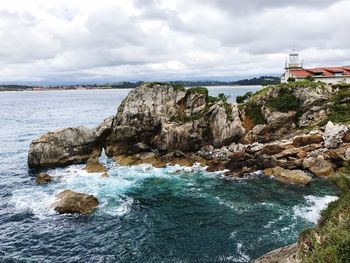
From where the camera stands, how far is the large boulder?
6178cm

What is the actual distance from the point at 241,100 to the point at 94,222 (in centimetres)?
5096

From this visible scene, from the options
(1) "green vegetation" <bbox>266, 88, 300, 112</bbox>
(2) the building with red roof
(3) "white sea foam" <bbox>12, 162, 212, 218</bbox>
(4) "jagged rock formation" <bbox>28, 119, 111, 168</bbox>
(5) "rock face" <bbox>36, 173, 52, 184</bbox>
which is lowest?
(3) "white sea foam" <bbox>12, 162, 212, 218</bbox>

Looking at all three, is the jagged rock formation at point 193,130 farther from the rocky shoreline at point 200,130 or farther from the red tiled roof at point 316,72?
the red tiled roof at point 316,72

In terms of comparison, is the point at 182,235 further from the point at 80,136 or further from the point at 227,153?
the point at 80,136

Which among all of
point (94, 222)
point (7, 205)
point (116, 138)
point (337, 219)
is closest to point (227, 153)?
point (116, 138)

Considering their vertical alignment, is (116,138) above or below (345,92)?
below

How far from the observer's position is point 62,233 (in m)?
35.4

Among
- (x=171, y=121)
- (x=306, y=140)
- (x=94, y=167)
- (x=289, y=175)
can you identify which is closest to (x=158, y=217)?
(x=289, y=175)

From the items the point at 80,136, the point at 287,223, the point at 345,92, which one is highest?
the point at 345,92

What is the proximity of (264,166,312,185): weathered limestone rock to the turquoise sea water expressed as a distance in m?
1.53

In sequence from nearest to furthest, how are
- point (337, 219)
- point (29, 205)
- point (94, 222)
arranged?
point (337, 219) < point (94, 222) < point (29, 205)

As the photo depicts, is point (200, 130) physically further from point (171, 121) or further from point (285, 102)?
point (285, 102)

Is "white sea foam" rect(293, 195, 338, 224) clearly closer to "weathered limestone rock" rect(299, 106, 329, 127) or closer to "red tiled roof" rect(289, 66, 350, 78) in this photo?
"weathered limestone rock" rect(299, 106, 329, 127)

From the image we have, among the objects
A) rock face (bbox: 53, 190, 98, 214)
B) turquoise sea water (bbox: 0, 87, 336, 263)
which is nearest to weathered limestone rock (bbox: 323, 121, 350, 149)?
turquoise sea water (bbox: 0, 87, 336, 263)
